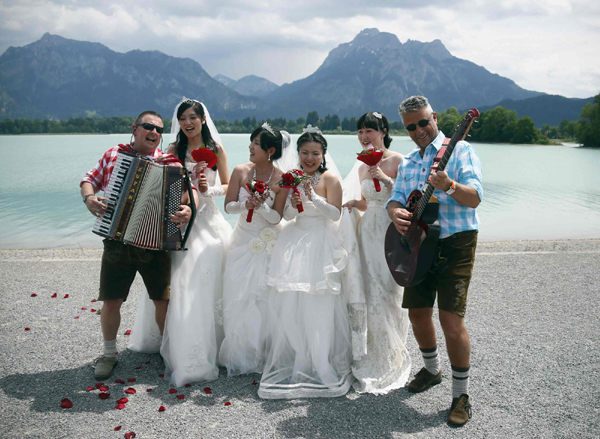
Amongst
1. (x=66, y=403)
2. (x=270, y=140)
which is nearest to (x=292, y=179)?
(x=270, y=140)

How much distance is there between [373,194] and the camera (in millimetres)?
4625

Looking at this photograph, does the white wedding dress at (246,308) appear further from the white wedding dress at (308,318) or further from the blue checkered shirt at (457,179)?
the blue checkered shirt at (457,179)

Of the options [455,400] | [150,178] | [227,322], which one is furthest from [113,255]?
[455,400]

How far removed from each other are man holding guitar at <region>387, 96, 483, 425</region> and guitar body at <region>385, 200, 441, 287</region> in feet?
0.26

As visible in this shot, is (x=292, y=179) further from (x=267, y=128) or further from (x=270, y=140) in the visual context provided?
(x=267, y=128)

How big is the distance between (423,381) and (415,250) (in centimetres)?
140

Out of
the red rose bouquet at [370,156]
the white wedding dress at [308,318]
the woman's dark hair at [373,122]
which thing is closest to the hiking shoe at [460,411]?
the white wedding dress at [308,318]

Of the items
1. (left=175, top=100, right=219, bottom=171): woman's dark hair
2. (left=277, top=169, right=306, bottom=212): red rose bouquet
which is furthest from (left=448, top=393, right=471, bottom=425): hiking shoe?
(left=175, top=100, right=219, bottom=171): woman's dark hair

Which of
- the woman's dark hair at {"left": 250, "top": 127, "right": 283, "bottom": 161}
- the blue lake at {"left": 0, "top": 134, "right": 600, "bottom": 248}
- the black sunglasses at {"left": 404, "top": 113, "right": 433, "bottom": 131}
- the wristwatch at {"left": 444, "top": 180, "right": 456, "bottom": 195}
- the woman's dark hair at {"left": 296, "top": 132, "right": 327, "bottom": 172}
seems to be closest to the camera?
the wristwatch at {"left": 444, "top": 180, "right": 456, "bottom": 195}

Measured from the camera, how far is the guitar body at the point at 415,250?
3746 mm

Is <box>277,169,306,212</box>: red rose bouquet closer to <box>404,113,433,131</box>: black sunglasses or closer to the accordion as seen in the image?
the accordion

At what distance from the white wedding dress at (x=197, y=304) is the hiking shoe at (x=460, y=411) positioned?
223cm

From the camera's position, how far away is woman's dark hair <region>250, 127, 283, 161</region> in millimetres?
4887

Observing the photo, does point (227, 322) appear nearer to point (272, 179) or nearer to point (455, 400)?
point (272, 179)
